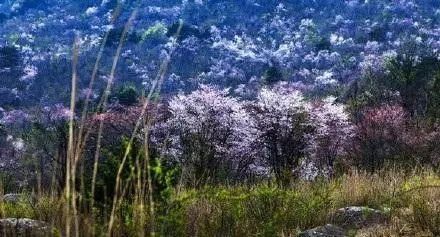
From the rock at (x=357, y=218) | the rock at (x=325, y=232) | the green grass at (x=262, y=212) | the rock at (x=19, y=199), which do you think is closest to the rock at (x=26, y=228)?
the green grass at (x=262, y=212)

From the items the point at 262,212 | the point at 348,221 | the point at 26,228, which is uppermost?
the point at 26,228

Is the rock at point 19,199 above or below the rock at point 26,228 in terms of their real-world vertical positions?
below

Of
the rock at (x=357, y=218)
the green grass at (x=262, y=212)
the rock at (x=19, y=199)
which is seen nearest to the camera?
the green grass at (x=262, y=212)

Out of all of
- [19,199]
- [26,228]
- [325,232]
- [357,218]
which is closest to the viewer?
[26,228]

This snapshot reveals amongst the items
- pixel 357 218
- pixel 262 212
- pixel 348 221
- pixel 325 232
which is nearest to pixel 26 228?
pixel 262 212

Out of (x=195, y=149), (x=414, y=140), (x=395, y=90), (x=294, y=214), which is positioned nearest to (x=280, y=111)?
(x=195, y=149)

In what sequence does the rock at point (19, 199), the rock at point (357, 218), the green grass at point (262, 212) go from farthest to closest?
1. the rock at point (19, 199)
2. the rock at point (357, 218)
3. the green grass at point (262, 212)

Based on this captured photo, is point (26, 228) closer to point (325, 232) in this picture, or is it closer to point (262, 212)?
point (262, 212)

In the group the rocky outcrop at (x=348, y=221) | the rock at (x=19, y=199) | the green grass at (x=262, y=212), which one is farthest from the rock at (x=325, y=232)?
the rock at (x=19, y=199)

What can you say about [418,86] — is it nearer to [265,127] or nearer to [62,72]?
[265,127]

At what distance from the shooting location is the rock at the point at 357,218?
779 cm

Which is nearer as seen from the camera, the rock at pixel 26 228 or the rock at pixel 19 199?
the rock at pixel 26 228

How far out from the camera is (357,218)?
8086 millimetres

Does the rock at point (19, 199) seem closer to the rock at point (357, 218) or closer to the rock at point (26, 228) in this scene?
the rock at point (26, 228)
